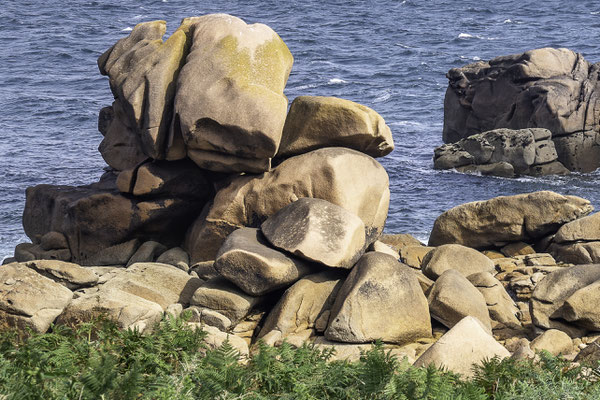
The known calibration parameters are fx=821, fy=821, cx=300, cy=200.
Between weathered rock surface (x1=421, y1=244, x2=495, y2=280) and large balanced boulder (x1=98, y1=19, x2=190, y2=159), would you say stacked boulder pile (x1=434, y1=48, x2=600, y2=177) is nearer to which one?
weathered rock surface (x1=421, y1=244, x2=495, y2=280)

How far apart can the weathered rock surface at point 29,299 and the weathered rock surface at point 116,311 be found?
0.30m

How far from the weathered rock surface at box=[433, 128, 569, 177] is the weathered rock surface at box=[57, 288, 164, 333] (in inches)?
1338

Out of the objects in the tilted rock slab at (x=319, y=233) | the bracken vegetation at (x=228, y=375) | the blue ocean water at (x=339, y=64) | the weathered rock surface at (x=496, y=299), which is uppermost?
the bracken vegetation at (x=228, y=375)

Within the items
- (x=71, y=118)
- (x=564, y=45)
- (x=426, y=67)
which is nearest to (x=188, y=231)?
(x=71, y=118)

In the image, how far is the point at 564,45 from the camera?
75.1 m

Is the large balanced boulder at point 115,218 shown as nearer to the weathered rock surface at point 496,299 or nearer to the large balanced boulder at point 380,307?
the large balanced boulder at point 380,307

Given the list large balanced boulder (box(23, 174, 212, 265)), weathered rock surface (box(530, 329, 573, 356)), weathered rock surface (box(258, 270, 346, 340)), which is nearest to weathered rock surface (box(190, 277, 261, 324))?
weathered rock surface (box(258, 270, 346, 340))

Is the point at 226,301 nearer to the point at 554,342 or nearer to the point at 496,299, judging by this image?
the point at 496,299

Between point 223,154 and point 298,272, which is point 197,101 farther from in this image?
point 298,272

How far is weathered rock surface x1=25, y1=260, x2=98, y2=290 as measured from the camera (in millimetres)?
17797

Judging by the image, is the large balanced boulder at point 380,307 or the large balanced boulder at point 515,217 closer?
the large balanced boulder at point 380,307

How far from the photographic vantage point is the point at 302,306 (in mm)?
17281

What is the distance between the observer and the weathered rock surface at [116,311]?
1495cm

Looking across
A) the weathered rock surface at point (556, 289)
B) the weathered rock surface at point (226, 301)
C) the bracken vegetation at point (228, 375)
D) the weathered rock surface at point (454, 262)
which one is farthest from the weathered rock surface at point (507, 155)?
the bracken vegetation at point (228, 375)
